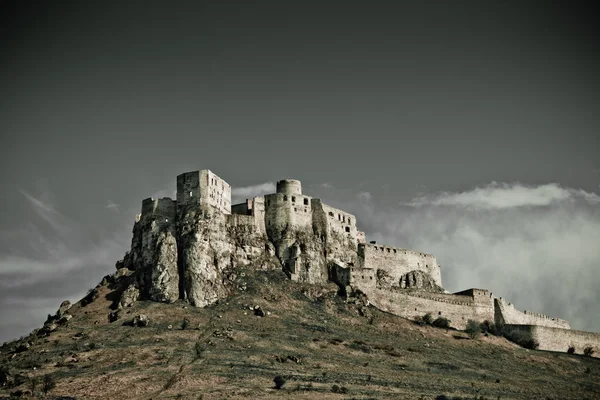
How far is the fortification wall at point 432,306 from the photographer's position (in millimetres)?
109000

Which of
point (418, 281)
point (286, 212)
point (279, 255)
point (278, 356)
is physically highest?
point (286, 212)

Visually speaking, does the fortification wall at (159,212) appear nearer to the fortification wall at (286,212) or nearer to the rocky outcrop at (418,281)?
the fortification wall at (286,212)

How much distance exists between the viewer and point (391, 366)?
8700 centimetres

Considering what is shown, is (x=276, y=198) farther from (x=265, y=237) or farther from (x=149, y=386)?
(x=149, y=386)

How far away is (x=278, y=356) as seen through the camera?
275 ft

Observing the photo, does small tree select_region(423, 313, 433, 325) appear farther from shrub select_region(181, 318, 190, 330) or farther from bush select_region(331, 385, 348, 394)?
shrub select_region(181, 318, 190, 330)

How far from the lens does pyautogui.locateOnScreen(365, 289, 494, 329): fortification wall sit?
10900 cm

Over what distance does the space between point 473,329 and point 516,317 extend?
47.1ft

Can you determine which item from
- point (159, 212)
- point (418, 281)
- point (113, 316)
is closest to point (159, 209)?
point (159, 212)

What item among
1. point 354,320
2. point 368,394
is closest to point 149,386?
point 368,394

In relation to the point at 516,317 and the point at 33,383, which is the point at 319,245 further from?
the point at 33,383

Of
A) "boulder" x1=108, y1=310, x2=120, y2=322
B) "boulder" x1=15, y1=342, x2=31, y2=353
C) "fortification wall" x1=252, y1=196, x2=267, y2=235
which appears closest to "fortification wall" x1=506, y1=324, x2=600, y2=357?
"fortification wall" x1=252, y1=196, x2=267, y2=235

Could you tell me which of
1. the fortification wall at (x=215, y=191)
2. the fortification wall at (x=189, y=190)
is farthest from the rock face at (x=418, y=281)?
the fortification wall at (x=189, y=190)

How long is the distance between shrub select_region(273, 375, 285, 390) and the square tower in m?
37.0
